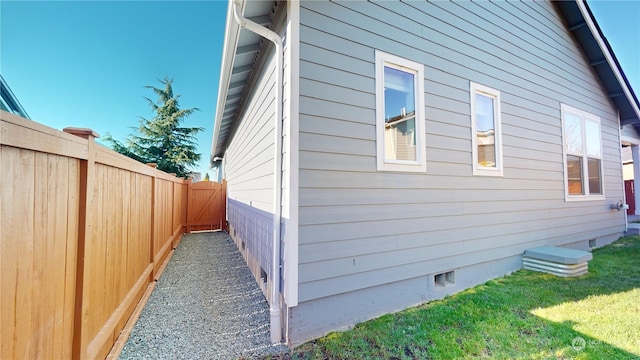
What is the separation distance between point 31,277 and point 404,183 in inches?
122

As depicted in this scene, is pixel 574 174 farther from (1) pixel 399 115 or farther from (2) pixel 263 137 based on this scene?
(2) pixel 263 137

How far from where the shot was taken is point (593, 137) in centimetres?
611

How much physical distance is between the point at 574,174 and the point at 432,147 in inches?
170

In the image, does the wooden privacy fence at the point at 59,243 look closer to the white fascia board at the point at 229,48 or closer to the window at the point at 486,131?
the white fascia board at the point at 229,48

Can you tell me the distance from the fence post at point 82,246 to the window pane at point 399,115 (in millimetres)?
2666

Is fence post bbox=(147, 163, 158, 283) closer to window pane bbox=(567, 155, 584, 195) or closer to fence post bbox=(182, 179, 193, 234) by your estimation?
fence post bbox=(182, 179, 193, 234)

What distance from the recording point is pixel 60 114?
38.0 feet

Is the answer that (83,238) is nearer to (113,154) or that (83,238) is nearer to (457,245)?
(113,154)

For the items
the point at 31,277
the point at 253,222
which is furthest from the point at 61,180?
the point at 253,222

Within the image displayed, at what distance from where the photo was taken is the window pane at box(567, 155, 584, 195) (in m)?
5.54

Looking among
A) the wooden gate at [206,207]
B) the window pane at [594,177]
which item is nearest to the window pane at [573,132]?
the window pane at [594,177]

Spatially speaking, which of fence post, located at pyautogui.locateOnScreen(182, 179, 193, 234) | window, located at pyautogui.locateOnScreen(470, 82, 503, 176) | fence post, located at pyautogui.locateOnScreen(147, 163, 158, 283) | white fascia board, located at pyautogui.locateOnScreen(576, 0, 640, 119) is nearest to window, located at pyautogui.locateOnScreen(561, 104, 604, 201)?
white fascia board, located at pyautogui.locateOnScreen(576, 0, 640, 119)

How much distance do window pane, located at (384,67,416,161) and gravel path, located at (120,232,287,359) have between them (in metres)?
2.39

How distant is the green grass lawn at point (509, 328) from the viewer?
7.77ft
